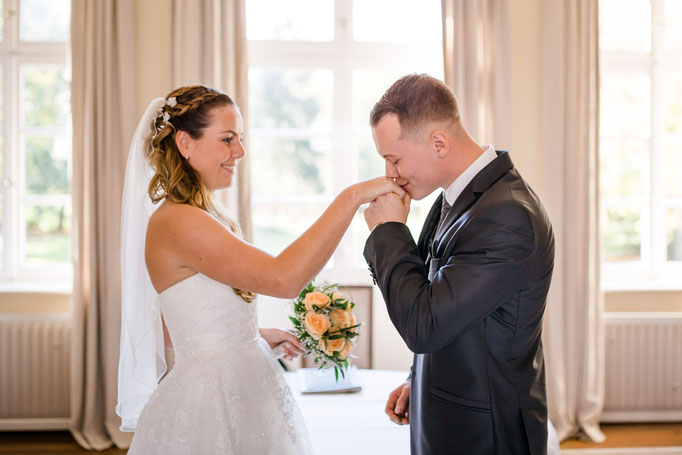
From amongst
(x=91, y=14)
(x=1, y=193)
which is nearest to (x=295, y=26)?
(x=91, y=14)

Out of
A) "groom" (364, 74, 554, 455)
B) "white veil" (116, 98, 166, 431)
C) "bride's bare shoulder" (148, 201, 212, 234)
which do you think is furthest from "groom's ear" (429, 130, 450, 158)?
"white veil" (116, 98, 166, 431)

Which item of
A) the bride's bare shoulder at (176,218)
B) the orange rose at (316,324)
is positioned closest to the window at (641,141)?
the orange rose at (316,324)

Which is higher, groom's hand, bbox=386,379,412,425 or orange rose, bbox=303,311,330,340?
orange rose, bbox=303,311,330,340

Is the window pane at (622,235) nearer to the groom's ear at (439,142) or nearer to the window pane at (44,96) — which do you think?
the groom's ear at (439,142)

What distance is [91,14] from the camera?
12.7 ft

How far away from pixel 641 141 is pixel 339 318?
332 centimetres

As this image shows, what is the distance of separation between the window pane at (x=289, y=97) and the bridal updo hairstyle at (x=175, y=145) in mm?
2440

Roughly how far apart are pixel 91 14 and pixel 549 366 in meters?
3.84

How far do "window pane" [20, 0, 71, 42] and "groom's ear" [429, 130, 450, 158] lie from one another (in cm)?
368

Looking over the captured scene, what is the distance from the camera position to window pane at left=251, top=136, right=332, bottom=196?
440 centimetres

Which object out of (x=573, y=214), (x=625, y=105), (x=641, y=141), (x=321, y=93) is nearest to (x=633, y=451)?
(x=573, y=214)

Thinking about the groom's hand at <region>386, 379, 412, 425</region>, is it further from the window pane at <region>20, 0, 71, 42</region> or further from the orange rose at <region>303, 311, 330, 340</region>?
the window pane at <region>20, 0, 71, 42</region>

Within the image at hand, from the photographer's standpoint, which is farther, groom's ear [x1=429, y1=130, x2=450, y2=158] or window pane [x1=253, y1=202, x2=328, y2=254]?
window pane [x1=253, y1=202, x2=328, y2=254]

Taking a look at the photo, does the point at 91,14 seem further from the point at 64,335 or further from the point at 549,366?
the point at 549,366
